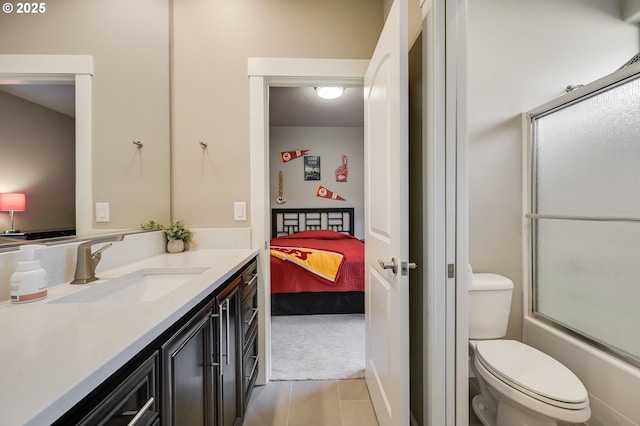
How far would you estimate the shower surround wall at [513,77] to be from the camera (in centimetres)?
178

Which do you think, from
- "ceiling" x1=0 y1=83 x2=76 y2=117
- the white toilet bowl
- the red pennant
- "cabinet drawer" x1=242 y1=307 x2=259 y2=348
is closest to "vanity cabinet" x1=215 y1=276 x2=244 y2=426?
"cabinet drawer" x1=242 y1=307 x2=259 y2=348

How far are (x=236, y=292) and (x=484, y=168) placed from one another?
1683 mm

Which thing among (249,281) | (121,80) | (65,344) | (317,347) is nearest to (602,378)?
(317,347)

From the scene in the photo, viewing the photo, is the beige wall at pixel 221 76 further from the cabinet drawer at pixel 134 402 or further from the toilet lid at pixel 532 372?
the toilet lid at pixel 532 372

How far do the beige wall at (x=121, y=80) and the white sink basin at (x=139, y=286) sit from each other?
0.35 m

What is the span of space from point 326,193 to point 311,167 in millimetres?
567

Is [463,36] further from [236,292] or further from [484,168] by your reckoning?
[236,292]

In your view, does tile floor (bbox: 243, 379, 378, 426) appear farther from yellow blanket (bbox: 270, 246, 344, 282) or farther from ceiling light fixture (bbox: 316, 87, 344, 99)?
ceiling light fixture (bbox: 316, 87, 344, 99)

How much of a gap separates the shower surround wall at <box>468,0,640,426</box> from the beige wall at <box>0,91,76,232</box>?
208 centimetres

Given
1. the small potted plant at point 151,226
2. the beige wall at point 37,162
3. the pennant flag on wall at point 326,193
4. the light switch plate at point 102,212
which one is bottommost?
the small potted plant at point 151,226

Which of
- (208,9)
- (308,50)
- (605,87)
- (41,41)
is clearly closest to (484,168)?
(605,87)

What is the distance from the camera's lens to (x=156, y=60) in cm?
173

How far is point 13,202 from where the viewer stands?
828 mm

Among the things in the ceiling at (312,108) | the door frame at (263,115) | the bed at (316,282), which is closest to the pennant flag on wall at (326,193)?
the ceiling at (312,108)
